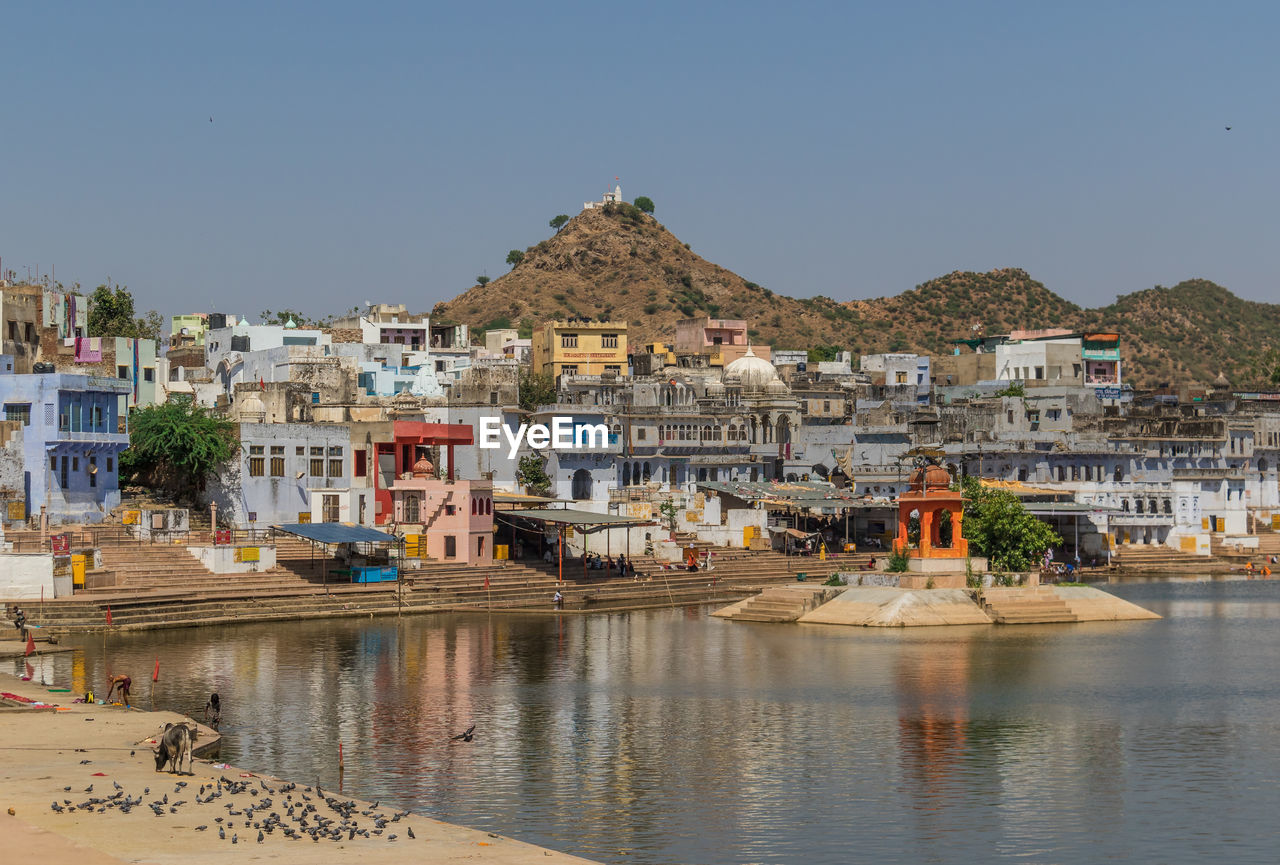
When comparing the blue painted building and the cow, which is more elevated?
the blue painted building

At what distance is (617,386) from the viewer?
308ft

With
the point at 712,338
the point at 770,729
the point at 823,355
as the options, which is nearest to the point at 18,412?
the point at 770,729

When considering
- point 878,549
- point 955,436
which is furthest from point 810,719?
point 955,436

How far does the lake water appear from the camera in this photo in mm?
28062

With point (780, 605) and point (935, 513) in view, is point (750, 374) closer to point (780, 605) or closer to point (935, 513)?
point (935, 513)

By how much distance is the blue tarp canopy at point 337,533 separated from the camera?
206ft

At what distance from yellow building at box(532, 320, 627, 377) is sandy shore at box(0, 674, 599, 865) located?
77.2m

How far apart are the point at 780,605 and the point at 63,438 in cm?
2829

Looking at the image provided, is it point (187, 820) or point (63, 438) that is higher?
point (63, 438)

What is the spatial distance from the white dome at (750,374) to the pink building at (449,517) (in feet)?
104

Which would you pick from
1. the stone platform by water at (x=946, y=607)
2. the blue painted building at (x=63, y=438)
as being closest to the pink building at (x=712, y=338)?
the stone platform by water at (x=946, y=607)

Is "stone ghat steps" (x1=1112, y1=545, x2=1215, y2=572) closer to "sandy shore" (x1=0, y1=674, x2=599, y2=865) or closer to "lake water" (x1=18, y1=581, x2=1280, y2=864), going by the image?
"lake water" (x1=18, y1=581, x2=1280, y2=864)

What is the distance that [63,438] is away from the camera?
64438 mm

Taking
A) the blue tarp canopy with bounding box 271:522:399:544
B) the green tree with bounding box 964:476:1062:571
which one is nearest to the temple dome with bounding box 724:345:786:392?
the green tree with bounding box 964:476:1062:571
